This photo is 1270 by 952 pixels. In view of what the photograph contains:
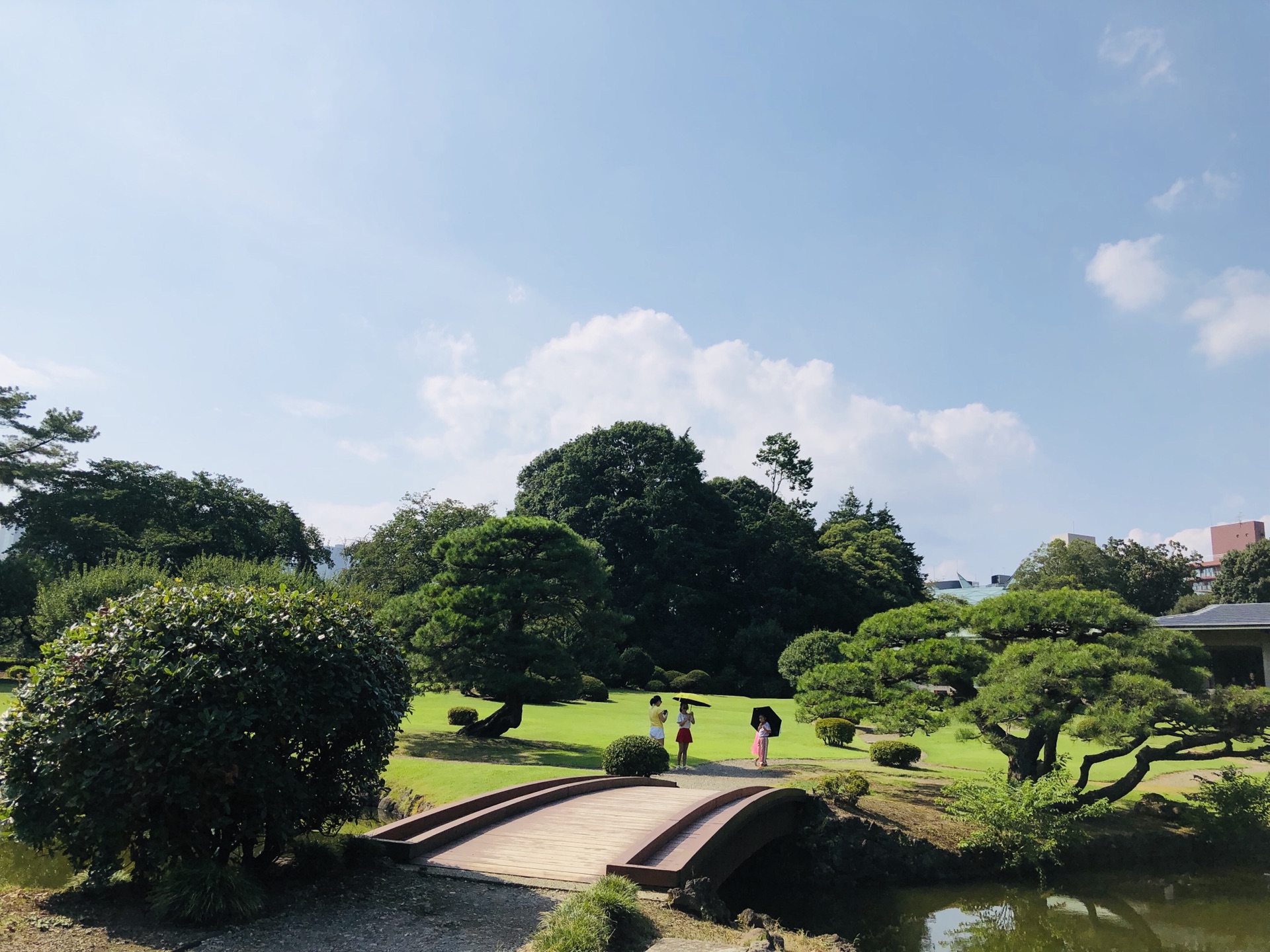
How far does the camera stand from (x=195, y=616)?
922 centimetres

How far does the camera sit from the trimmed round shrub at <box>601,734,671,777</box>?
17734 millimetres

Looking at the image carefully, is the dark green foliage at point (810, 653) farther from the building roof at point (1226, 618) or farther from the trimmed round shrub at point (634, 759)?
the trimmed round shrub at point (634, 759)

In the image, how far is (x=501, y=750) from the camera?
2306cm

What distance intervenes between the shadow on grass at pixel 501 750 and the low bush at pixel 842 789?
6.11 m

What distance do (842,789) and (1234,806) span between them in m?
8.48

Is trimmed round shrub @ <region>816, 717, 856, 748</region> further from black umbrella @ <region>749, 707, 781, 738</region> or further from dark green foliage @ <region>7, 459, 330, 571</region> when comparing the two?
dark green foliage @ <region>7, 459, 330, 571</region>

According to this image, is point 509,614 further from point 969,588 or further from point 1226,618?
point 969,588

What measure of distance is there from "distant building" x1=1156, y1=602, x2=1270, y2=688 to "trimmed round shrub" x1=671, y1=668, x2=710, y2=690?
2307 cm

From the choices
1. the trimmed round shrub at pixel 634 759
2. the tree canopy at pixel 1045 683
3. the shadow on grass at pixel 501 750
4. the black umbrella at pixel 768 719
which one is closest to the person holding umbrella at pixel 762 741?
the black umbrella at pixel 768 719

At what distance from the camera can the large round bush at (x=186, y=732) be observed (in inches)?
326

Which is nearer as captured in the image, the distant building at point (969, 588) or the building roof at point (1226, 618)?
the building roof at point (1226, 618)

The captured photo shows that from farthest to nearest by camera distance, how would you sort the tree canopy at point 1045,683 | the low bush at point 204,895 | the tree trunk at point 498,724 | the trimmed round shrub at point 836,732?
the trimmed round shrub at point 836,732 → the tree trunk at point 498,724 → the tree canopy at point 1045,683 → the low bush at point 204,895

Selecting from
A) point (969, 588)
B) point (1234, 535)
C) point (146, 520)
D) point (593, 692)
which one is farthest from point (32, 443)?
point (1234, 535)

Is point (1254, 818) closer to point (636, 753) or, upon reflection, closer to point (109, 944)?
point (636, 753)
